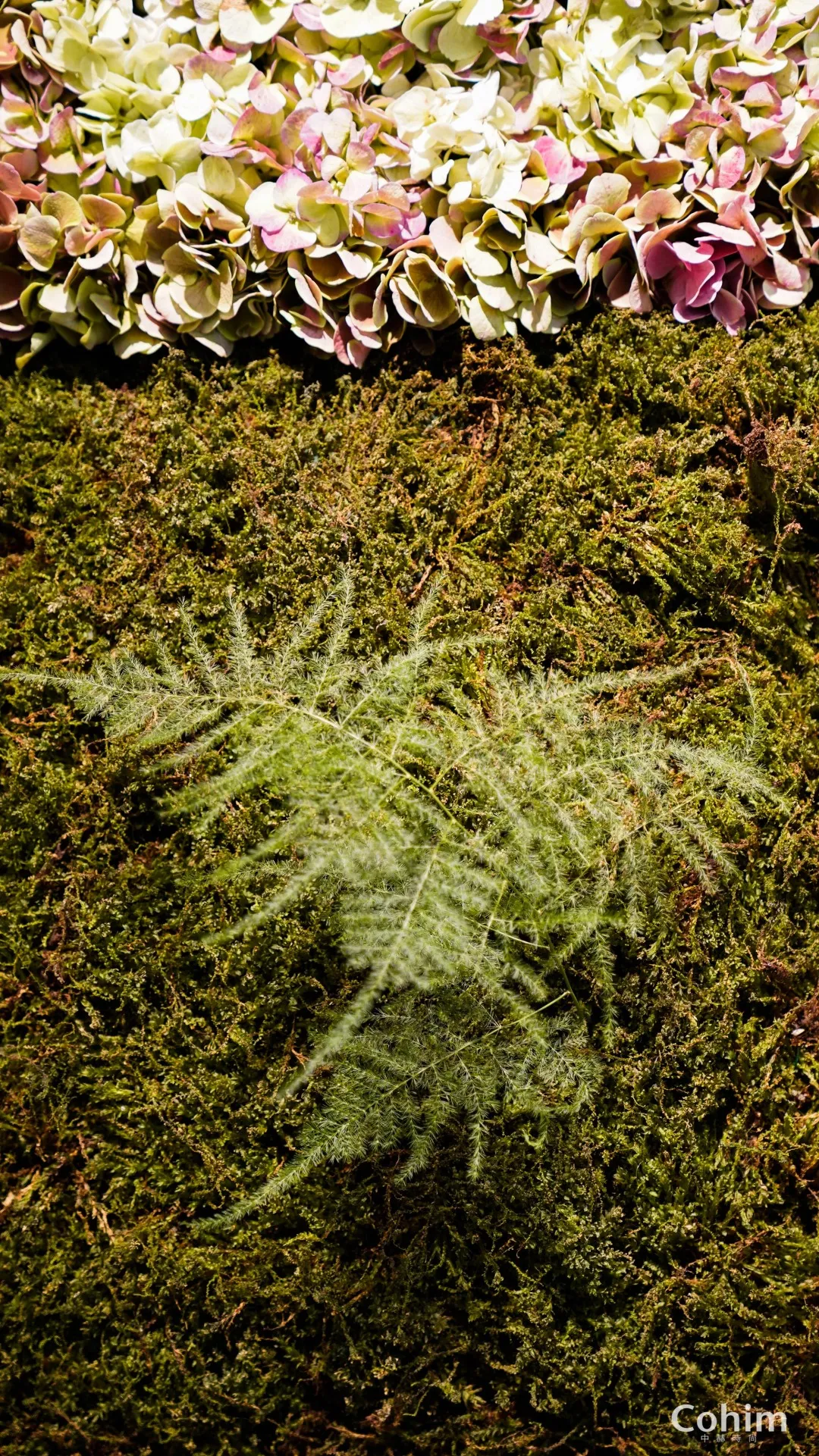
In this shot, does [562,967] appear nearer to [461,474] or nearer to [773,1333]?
[773,1333]

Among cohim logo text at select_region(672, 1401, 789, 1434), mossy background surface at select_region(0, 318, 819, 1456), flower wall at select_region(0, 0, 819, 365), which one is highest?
flower wall at select_region(0, 0, 819, 365)

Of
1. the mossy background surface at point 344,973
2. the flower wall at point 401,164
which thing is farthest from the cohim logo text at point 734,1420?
the flower wall at point 401,164

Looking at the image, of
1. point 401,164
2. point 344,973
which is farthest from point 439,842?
point 401,164

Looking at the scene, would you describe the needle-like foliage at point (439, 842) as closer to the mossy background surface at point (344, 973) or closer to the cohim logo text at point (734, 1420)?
the mossy background surface at point (344, 973)

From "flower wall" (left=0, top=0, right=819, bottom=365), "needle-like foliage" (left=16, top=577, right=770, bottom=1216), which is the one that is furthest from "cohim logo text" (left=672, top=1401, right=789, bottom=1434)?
"flower wall" (left=0, top=0, right=819, bottom=365)

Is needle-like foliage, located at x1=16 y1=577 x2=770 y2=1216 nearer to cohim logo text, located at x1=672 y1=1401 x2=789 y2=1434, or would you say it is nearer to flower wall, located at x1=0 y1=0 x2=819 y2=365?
cohim logo text, located at x1=672 y1=1401 x2=789 y2=1434

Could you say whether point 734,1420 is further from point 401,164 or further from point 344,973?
point 401,164

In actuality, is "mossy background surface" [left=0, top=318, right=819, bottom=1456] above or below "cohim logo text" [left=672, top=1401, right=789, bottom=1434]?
above
